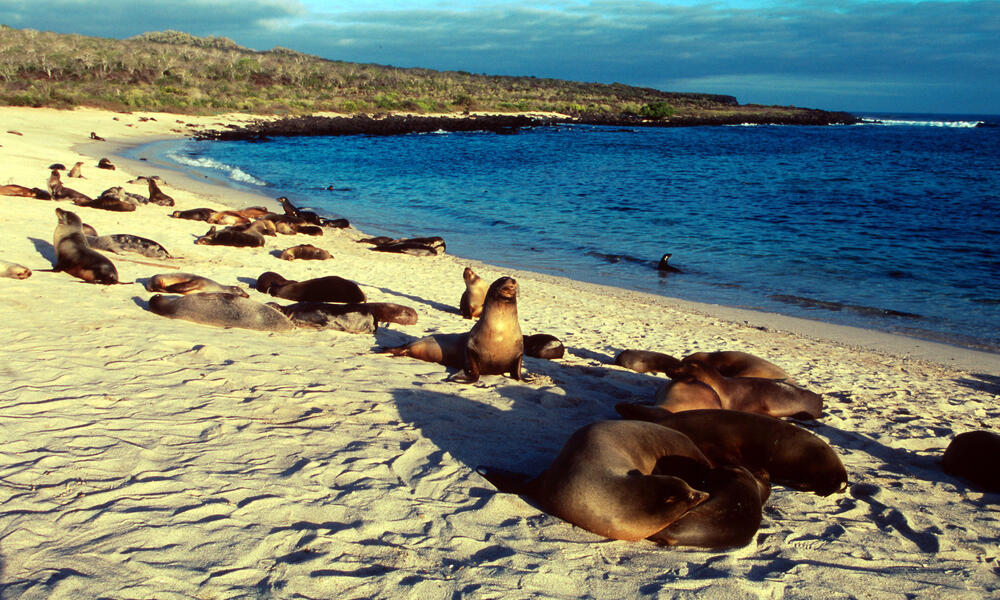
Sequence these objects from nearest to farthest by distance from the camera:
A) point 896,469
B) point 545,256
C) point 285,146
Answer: point 896,469
point 545,256
point 285,146

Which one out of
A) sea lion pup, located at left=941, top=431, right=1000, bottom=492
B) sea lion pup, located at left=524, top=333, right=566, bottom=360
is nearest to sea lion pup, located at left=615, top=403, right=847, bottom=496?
sea lion pup, located at left=941, top=431, right=1000, bottom=492

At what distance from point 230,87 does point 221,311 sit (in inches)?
2516

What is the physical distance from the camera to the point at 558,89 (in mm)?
112688

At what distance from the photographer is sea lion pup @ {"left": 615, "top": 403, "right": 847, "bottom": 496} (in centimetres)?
437

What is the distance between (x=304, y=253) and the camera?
12125 millimetres

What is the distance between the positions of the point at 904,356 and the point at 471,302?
5652mm

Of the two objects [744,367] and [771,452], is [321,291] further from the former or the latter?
[771,452]

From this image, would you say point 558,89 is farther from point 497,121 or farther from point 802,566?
point 802,566

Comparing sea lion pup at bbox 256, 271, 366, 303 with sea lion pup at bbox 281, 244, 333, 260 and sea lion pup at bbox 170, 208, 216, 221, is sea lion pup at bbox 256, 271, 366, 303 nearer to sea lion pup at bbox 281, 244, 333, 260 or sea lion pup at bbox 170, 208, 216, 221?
sea lion pup at bbox 281, 244, 333, 260

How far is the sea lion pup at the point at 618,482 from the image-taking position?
3420 mm

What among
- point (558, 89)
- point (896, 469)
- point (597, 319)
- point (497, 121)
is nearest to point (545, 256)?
point (597, 319)

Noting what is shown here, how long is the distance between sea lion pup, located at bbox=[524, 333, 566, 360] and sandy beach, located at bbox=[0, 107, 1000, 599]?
0.48 ft

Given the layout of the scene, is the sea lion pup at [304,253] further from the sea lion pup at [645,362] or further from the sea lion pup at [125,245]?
the sea lion pup at [645,362]

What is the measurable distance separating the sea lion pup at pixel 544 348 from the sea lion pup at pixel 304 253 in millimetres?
6064
